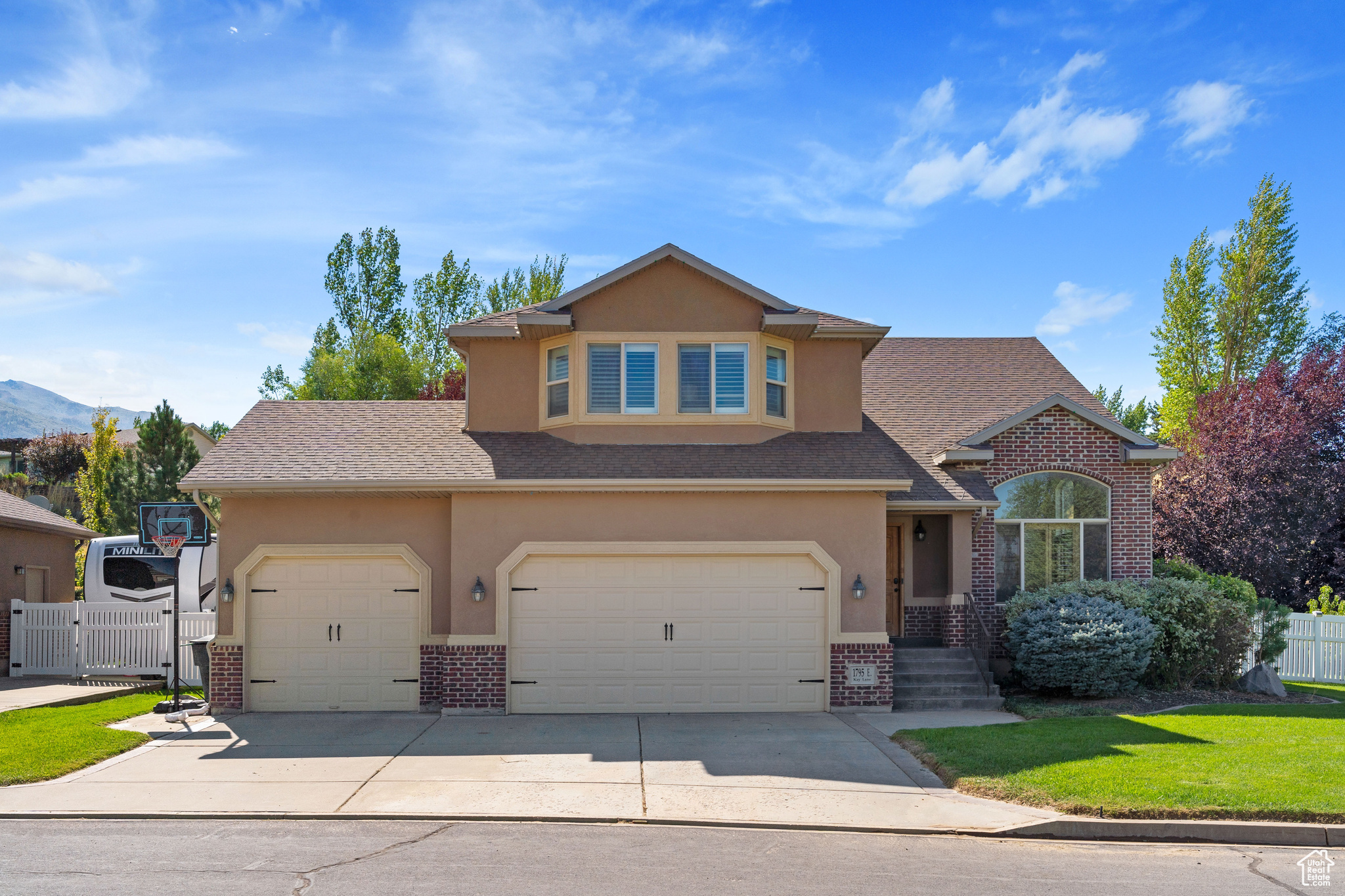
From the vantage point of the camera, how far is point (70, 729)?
1230 cm

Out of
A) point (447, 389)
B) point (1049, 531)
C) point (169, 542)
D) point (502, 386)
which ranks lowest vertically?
point (169, 542)

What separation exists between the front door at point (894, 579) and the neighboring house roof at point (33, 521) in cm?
1694

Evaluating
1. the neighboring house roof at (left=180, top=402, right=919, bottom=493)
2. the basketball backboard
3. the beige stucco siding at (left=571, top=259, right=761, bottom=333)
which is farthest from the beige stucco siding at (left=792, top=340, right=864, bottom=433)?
the basketball backboard

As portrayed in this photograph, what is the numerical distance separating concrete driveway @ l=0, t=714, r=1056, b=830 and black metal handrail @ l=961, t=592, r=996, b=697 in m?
3.23

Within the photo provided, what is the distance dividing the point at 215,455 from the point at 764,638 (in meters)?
8.65

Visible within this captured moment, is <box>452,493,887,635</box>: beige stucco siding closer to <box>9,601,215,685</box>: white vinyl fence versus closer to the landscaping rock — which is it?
the landscaping rock

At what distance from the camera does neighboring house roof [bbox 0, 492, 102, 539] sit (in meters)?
Result: 19.0

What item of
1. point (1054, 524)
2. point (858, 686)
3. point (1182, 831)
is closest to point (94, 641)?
point (858, 686)

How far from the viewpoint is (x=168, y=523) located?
14680 mm

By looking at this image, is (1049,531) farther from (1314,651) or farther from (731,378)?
(1314,651)

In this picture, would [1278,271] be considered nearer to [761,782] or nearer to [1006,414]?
[1006,414]

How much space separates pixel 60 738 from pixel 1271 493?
24.4m

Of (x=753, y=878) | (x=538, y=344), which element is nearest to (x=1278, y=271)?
(x=538, y=344)

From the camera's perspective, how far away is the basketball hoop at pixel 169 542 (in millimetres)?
14609
